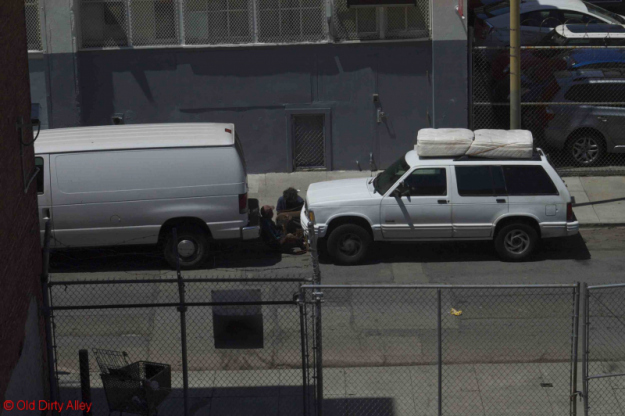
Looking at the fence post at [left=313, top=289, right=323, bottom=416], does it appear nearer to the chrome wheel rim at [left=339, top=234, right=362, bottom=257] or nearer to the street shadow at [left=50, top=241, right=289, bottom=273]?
the chrome wheel rim at [left=339, top=234, right=362, bottom=257]

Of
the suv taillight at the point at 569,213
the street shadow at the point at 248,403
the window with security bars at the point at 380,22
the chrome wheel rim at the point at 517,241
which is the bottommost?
the street shadow at the point at 248,403

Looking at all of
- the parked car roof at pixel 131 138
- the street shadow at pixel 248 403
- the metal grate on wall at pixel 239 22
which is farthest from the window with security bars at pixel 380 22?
the street shadow at pixel 248 403

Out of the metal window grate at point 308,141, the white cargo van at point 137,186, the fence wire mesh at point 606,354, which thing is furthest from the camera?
the metal window grate at point 308,141

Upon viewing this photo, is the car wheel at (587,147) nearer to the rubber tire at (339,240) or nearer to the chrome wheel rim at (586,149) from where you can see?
the chrome wheel rim at (586,149)

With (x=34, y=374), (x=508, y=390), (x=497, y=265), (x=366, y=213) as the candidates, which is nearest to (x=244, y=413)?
(x=34, y=374)

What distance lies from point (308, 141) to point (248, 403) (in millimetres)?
10081

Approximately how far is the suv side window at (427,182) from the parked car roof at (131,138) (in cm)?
286

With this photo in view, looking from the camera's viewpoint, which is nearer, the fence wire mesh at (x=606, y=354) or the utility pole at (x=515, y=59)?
the fence wire mesh at (x=606, y=354)

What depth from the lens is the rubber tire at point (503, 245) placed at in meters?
13.7

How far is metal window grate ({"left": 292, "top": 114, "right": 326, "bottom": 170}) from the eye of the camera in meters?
18.6

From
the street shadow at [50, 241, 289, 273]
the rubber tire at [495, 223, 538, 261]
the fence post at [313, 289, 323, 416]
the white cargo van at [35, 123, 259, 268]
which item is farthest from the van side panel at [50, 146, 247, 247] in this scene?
the fence post at [313, 289, 323, 416]

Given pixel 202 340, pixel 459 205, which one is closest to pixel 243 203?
pixel 459 205

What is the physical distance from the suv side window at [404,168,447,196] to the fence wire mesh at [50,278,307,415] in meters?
2.61

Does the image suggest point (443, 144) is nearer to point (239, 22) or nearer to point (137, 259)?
point (137, 259)
